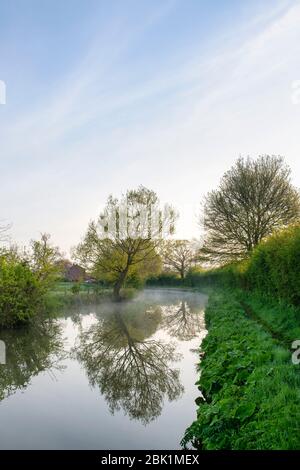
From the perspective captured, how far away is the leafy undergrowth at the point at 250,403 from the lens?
4.04 meters

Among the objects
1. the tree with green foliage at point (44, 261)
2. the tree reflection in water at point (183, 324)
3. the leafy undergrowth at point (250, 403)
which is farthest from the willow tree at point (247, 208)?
the leafy undergrowth at point (250, 403)

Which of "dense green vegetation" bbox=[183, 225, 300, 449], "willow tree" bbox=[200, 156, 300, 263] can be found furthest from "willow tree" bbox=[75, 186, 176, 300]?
"dense green vegetation" bbox=[183, 225, 300, 449]

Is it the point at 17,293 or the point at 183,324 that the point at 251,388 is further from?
the point at 17,293

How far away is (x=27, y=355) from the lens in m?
12.1

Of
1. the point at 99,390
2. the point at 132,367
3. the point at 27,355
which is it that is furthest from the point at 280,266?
the point at 27,355

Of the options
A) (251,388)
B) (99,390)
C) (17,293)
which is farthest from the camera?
(17,293)

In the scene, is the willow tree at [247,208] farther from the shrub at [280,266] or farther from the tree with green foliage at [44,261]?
the tree with green foliage at [44,261]

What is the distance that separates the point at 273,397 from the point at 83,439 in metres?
2.92

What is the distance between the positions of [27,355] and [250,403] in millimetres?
9241

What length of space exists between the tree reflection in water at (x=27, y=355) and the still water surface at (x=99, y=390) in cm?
3

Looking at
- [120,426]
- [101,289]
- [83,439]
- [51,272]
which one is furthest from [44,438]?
[101,289]

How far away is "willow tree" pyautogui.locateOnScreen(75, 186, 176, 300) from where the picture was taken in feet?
117

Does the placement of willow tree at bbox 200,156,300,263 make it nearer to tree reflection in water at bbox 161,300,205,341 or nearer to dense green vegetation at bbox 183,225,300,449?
tree reflection in water at bbox 161,300,205,341

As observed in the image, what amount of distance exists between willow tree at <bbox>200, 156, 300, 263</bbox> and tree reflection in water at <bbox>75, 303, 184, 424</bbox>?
15730 mm
